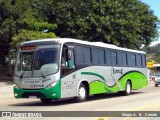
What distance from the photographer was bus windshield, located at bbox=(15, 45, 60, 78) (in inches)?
663

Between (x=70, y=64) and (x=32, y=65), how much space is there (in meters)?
1.80

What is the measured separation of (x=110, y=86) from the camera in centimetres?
2233

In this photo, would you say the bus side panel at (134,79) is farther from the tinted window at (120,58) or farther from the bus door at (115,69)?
the tinted window at (120,58)

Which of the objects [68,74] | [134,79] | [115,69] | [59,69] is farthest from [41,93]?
[134,79]

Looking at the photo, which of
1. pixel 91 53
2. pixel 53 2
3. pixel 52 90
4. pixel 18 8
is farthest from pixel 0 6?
pixel 52 90

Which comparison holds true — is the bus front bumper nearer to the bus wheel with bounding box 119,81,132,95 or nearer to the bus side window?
the bus side window


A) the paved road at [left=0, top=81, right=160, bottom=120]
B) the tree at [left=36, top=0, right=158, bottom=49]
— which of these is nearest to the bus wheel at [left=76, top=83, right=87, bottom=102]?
the paved road at [left=0, top=81, right=160, bottom=120]

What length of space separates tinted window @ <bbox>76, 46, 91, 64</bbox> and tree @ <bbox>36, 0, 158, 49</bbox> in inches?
823

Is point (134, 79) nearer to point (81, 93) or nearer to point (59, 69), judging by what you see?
point (81, 93)

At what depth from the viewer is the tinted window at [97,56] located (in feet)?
66.3

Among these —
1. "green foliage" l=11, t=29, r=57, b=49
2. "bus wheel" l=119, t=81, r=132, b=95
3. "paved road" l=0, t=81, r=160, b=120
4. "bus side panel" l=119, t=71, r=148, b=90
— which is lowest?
"paved road" l=0, t=81, r=160, b=120

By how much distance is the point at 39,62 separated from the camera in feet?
56.0

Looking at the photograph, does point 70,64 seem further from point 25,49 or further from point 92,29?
point 92,29

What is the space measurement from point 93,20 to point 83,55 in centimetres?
2212
